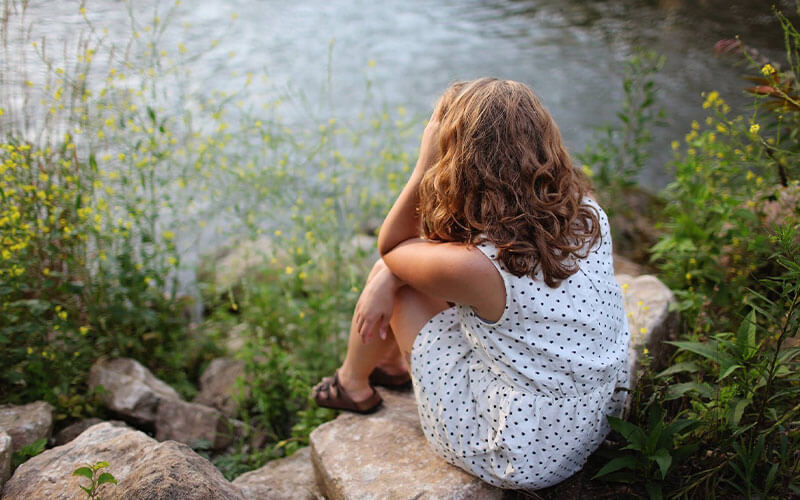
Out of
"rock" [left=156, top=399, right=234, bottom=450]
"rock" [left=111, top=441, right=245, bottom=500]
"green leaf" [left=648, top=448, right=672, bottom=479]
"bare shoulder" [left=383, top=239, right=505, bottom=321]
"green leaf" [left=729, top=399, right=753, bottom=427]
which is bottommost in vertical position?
"rock" [left=156, top=399, right=234, bottom=450]

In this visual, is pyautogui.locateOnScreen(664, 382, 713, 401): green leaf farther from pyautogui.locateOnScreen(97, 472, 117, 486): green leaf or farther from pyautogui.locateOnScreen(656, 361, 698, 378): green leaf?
pyautogui.locateOnScreen(97, 472, 117, 486): green leaf

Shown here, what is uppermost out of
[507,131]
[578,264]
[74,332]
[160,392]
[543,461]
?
[507,131]

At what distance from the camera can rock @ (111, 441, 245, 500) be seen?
59.6 inches

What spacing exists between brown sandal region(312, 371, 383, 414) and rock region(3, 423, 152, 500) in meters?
0.55

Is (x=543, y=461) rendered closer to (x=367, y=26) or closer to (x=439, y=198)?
(x=439, y=198)

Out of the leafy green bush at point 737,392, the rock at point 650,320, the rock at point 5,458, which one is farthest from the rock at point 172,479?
the rock at point 650,320

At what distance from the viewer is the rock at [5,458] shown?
1.74m

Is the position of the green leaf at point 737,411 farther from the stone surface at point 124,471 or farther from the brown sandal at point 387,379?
the stone surface at point 124,471

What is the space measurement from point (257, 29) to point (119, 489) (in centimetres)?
511

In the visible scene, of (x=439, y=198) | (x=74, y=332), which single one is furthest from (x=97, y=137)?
(x=439, y=198)

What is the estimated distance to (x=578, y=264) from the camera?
1.68 meters

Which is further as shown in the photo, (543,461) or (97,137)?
(97,137)

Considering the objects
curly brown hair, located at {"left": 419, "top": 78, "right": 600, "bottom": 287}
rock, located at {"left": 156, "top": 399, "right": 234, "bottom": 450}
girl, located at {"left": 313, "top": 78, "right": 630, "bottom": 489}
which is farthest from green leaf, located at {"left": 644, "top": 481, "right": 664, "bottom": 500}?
rock, located at {"left": 156, "top": 399, "right": 234, "bottom": 450}

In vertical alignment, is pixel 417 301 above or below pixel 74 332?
above
